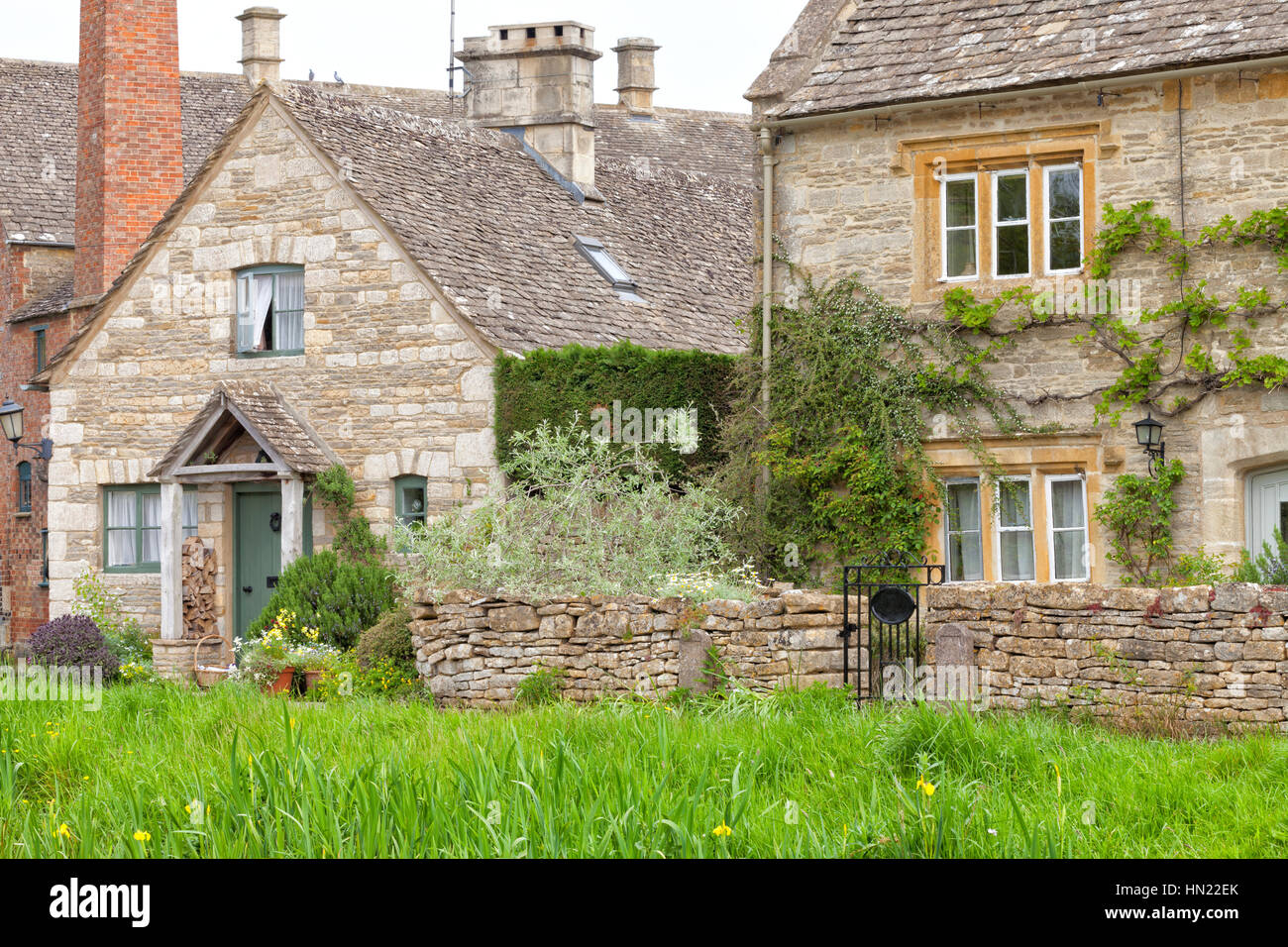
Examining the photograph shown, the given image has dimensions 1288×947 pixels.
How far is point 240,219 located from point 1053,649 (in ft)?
37.1

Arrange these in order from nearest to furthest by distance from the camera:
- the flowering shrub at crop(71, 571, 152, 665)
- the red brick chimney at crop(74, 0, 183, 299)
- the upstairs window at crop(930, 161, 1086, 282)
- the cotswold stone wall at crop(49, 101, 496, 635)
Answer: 1. the upstairs window at crop(930, 161, 1086, 282)
2. the cotswold stone wall at crop(49, 101, 496, 635)
3. the flowering shrub at crop(71, 571, 152, 665)
4. the red brick chimney at crop(74, 0, 183, 299)

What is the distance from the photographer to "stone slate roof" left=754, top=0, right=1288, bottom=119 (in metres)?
14.1

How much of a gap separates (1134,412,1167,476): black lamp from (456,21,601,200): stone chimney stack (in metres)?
10.5

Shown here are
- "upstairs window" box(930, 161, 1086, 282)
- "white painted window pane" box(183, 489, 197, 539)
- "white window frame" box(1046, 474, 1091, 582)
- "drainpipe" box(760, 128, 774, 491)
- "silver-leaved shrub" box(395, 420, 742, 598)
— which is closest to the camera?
"silver-leaved shrub" box(395, 420, 742, 598)

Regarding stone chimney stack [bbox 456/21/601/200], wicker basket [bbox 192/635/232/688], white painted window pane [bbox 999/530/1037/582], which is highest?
stone chimney stack [bbox 456/21/601/200]

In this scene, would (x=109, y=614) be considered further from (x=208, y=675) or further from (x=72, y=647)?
(x=208, y=675)

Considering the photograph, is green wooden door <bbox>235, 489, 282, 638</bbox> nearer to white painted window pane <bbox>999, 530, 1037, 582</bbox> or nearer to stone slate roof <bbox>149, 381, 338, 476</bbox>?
stone slate roof <bbox>149, 381, 338, 476</bbox>

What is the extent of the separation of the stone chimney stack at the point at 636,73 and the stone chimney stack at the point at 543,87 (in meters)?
13.8

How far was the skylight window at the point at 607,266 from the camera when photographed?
20516 millimetres

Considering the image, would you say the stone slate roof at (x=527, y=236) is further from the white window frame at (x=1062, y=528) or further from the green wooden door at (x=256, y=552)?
the white window frame at (x=1062, y=528)

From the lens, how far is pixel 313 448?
1775cm

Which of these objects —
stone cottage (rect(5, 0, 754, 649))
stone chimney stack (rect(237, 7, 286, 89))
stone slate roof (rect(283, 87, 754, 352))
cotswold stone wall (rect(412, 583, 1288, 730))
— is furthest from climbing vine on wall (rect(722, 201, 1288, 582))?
stone chimney stack (rect(237, 7, 286, 89))

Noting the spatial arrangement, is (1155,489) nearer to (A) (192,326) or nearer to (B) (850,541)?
(B) (850,541)
